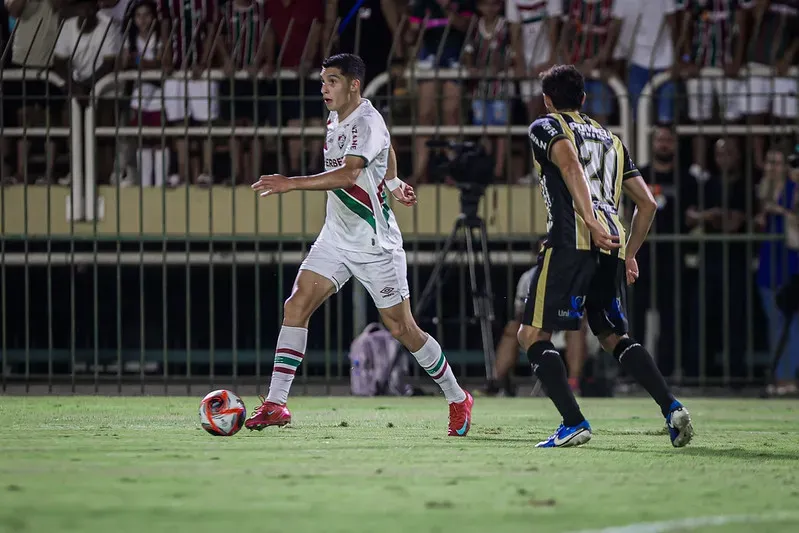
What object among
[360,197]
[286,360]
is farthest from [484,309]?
[286,360]

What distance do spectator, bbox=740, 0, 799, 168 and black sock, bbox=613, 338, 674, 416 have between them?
756 centimetres

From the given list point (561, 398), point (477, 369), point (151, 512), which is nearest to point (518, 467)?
point (561, 398)

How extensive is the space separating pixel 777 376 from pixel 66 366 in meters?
7.00

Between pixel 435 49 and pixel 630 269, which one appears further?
pixel 435 49

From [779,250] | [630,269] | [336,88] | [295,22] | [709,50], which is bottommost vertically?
[630,269]

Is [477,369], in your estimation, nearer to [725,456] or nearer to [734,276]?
[734,276]

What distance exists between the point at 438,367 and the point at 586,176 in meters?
1.44

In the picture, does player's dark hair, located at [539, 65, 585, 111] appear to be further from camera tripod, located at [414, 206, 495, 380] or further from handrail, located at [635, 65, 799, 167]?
handrail, located at [635, 65, 799, 167]

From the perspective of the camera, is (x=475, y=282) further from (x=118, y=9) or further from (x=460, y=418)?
(x=460, y=418)

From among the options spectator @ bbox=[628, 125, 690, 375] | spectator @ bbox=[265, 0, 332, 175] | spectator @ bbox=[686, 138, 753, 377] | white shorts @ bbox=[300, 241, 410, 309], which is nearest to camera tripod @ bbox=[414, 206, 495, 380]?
spectator @ bbox=[628, 125, 690, 375]

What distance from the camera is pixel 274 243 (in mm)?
14953

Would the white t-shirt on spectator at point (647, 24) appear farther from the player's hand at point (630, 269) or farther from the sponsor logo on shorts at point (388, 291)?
the player's hand at point (630, 269)

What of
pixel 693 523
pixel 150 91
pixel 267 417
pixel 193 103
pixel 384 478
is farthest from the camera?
pixel 193 103

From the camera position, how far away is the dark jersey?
724 cm
